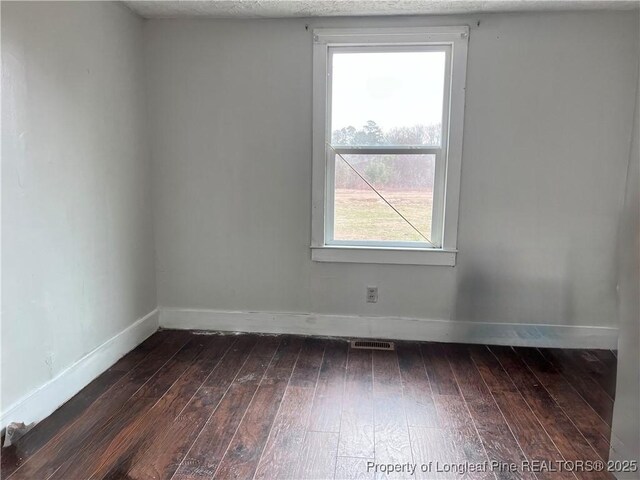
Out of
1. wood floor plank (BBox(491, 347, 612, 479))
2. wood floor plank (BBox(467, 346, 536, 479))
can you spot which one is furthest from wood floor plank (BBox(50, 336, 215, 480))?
wood floor plank (BBox(491, 347, 612, 479))

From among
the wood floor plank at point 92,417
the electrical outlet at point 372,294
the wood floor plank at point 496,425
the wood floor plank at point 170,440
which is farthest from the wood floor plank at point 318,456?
the electrical outlet at point 372,294

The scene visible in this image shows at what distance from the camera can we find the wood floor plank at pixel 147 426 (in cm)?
165

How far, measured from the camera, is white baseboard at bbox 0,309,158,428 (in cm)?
182

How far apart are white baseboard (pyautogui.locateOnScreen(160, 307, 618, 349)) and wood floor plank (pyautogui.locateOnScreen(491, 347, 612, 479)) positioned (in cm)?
22

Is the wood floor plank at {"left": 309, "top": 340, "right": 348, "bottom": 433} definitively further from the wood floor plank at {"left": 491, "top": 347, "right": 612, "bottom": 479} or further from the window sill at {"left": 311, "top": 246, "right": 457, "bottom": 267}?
the wood floor plank at {"left": 491, "top": 347, "right": 612, "bottom": 479}

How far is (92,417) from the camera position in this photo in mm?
1933

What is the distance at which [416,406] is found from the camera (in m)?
2.06

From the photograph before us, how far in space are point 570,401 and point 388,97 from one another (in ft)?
6.80

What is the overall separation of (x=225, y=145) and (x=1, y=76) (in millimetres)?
1337

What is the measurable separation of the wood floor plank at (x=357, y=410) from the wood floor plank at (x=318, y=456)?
4cm

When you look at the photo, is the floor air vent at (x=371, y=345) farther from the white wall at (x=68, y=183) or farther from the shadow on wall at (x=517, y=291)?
the white wall at (x=68, y=183)

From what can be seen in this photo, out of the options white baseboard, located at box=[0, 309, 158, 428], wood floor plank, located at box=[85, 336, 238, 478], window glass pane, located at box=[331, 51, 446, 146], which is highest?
window glass pane, located at box=[331, 51, 446, 146]

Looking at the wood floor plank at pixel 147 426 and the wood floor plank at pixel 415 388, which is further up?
the wood floor plank at pixel 415 388

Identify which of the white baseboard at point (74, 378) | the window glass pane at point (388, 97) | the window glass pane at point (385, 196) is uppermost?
the window glass pane at point (388, 97)
